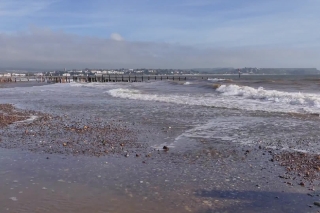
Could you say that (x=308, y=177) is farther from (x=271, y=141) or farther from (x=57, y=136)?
(x=57, y=136)

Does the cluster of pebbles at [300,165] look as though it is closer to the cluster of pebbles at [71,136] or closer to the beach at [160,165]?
the beach at [160,165]

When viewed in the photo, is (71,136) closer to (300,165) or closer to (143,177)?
(143,177)

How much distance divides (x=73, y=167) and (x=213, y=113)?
11.2 m

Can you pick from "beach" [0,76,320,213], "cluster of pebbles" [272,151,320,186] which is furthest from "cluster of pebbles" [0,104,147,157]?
"cluster of pebbles" [272,151,320,186]

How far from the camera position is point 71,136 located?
39.7ft

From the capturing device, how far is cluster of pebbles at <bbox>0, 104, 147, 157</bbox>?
1013 cm

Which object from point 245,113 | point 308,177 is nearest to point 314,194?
point 308,177

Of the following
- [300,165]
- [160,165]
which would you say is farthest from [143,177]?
[300,165]

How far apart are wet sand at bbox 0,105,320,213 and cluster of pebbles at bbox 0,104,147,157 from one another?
0.11 feet

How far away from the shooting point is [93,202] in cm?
607

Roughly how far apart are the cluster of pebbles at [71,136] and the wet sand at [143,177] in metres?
0.03

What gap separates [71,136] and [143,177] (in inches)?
210

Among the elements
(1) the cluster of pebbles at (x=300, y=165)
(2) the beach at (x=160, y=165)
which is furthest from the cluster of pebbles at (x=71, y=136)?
(1) the cluster of pebbles at (x=300, y=165)

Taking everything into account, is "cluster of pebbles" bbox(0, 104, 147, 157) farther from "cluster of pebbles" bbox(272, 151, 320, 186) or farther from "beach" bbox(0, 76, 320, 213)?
"cluster of pebbles" bbox(272, 151, 320, 186)
